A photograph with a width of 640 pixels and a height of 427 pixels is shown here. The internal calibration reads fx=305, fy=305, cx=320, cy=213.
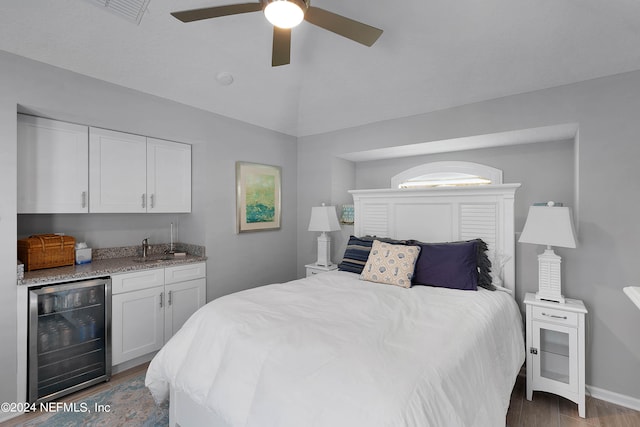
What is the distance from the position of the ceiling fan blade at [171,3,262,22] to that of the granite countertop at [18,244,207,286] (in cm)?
210

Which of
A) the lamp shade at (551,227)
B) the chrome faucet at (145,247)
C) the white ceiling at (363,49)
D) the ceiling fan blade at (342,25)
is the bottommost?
the chrome faucet at (145,247)

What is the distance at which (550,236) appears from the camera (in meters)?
2.31

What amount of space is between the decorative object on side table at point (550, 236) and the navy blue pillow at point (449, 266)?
0.43m

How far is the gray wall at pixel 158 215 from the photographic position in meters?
2.16

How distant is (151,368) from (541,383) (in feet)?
9.26

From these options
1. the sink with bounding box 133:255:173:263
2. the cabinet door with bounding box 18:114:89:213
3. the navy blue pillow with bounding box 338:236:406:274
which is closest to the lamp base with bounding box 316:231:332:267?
the navy blue pillow with bounding box 338:236:406:274

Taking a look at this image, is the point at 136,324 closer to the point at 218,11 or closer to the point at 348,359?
the point at 348,359

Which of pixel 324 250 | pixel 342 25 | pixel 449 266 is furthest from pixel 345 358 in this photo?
pixel 324 250

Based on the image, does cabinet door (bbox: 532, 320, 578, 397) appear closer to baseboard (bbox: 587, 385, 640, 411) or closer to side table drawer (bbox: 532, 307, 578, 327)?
side table drawer (bbox: 532, 307, 578, 327)

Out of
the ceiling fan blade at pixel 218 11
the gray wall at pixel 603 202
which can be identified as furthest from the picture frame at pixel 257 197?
the gray wall at pixel 603 202

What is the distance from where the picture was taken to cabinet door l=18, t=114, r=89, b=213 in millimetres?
2395

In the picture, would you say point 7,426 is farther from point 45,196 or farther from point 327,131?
point 327,131

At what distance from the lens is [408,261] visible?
8.87 ft

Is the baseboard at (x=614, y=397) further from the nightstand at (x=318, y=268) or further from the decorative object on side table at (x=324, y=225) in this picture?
the decorative object on side table at (x=324, y=225)
